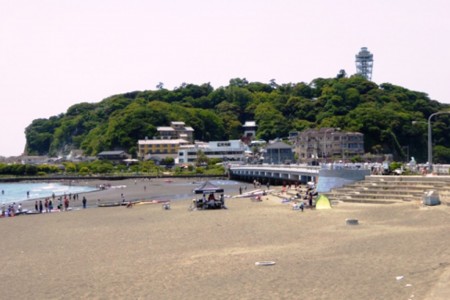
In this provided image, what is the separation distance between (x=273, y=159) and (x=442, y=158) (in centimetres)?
3503

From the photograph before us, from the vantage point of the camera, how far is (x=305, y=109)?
143m

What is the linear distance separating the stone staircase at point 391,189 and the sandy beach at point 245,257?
4.50 ft

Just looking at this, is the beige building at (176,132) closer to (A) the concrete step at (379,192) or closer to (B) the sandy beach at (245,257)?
(A) the concrete step at (379,192)

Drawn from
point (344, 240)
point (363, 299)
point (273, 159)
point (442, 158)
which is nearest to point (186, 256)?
point (344, 240)

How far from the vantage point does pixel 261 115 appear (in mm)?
148625

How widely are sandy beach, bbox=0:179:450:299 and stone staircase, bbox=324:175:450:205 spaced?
1.37 metres

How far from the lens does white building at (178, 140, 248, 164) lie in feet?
392

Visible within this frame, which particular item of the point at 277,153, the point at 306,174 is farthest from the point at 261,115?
the point at 306,174

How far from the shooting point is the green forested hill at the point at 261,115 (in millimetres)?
113625

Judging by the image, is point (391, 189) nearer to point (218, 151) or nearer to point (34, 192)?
point (34, 192)

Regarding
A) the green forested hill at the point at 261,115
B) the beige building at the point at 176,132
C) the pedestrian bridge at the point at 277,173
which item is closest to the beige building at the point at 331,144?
the green forested hill at the point at 261,115

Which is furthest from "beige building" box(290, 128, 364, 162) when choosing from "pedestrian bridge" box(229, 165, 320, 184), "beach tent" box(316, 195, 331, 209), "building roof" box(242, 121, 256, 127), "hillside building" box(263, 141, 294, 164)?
"beach tent" box(316, 195, 331, 209)

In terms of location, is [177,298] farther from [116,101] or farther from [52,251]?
[116,101]

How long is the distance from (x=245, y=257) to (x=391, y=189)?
14.6 meters
